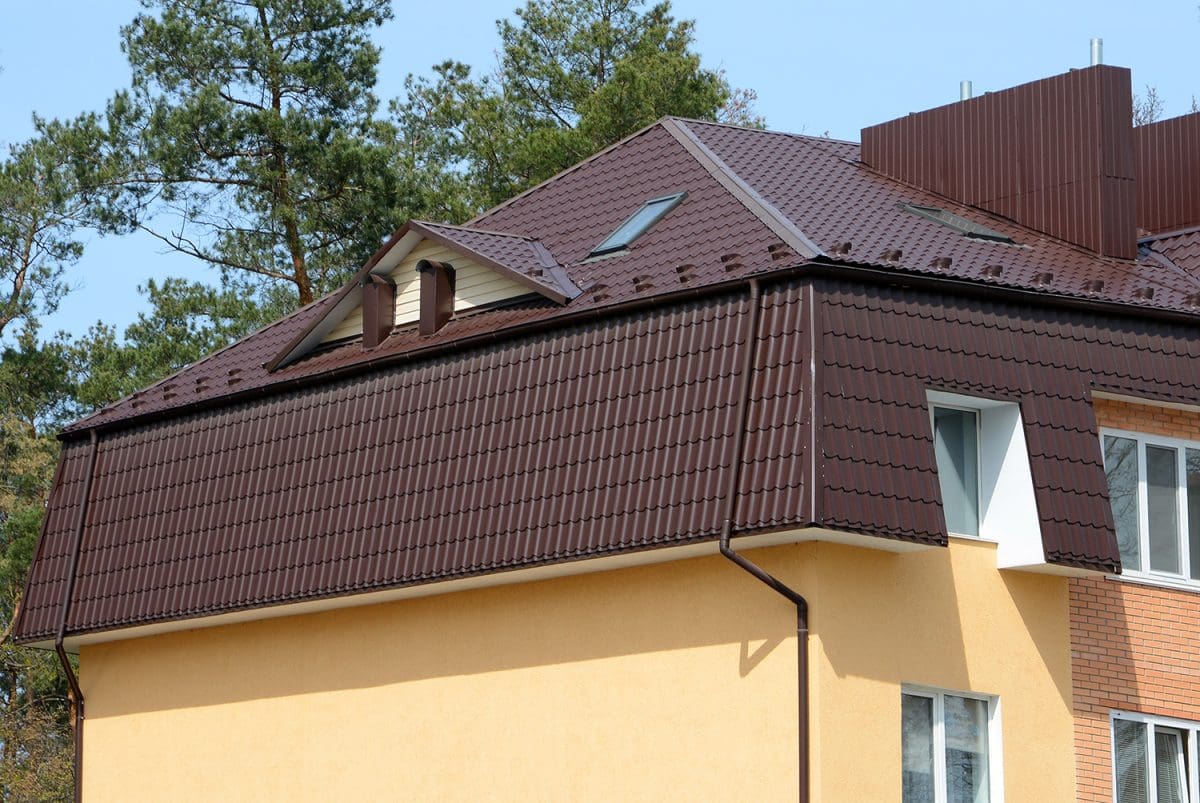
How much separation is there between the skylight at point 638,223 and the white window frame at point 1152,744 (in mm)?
6741

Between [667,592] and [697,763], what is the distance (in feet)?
5.10

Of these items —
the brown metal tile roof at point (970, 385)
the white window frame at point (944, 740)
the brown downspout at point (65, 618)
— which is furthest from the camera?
the brown downspout at point (65, 618)

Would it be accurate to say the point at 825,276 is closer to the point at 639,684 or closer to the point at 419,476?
the point at 639,684

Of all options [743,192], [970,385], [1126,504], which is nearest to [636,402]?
[970,385]

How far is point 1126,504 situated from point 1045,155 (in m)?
4.97

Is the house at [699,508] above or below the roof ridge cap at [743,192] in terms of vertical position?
below

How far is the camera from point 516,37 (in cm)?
4184

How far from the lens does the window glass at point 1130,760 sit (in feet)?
62.1

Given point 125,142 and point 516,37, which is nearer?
point 125,142

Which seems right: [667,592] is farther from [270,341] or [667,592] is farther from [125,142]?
[125,142]

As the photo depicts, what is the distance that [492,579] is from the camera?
19.7 metres

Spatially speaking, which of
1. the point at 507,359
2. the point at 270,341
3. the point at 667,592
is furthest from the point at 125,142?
the point at 667,592

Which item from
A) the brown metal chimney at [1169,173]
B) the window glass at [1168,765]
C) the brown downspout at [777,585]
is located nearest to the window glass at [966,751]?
the brown downspout at [777,585]

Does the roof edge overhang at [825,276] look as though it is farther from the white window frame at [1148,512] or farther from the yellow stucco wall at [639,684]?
the yellow stucco wall at [639,684]
